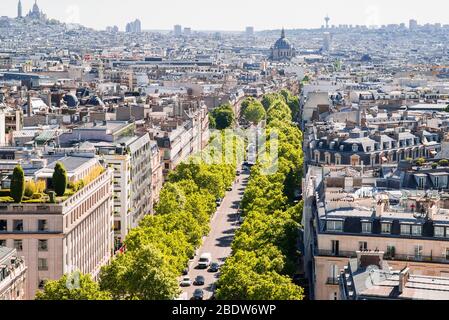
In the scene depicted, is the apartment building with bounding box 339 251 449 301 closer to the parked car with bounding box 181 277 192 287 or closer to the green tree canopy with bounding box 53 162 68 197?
the green tree canopy with bounding box 53 162 68 197

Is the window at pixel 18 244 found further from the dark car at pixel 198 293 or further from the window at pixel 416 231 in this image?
the window at pixel 416 231

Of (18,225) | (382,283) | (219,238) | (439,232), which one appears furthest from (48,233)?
(219,238)

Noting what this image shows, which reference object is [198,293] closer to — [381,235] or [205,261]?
[205,261]

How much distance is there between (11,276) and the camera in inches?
1843

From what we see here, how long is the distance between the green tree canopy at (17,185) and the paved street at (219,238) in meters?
11.0

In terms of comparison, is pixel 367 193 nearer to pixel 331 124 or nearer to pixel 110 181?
pixel 110 181

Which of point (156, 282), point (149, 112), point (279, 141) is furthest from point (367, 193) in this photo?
point (149, 112)

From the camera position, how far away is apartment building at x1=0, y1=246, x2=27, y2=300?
4566 cm

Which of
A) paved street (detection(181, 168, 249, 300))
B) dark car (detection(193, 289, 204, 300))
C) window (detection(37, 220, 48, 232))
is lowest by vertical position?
paved street (detection(181, 168, 249, 300))

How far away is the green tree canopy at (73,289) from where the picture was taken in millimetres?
45500

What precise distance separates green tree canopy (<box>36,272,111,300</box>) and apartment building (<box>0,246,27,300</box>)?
1614mm

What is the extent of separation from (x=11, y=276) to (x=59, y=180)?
12.0 meters

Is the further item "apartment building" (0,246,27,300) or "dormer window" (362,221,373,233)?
"dormer window" (362,221,373,233)

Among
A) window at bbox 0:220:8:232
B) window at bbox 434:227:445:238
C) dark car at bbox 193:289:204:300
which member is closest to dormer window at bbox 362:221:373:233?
window at bbox 434:227:445:238
